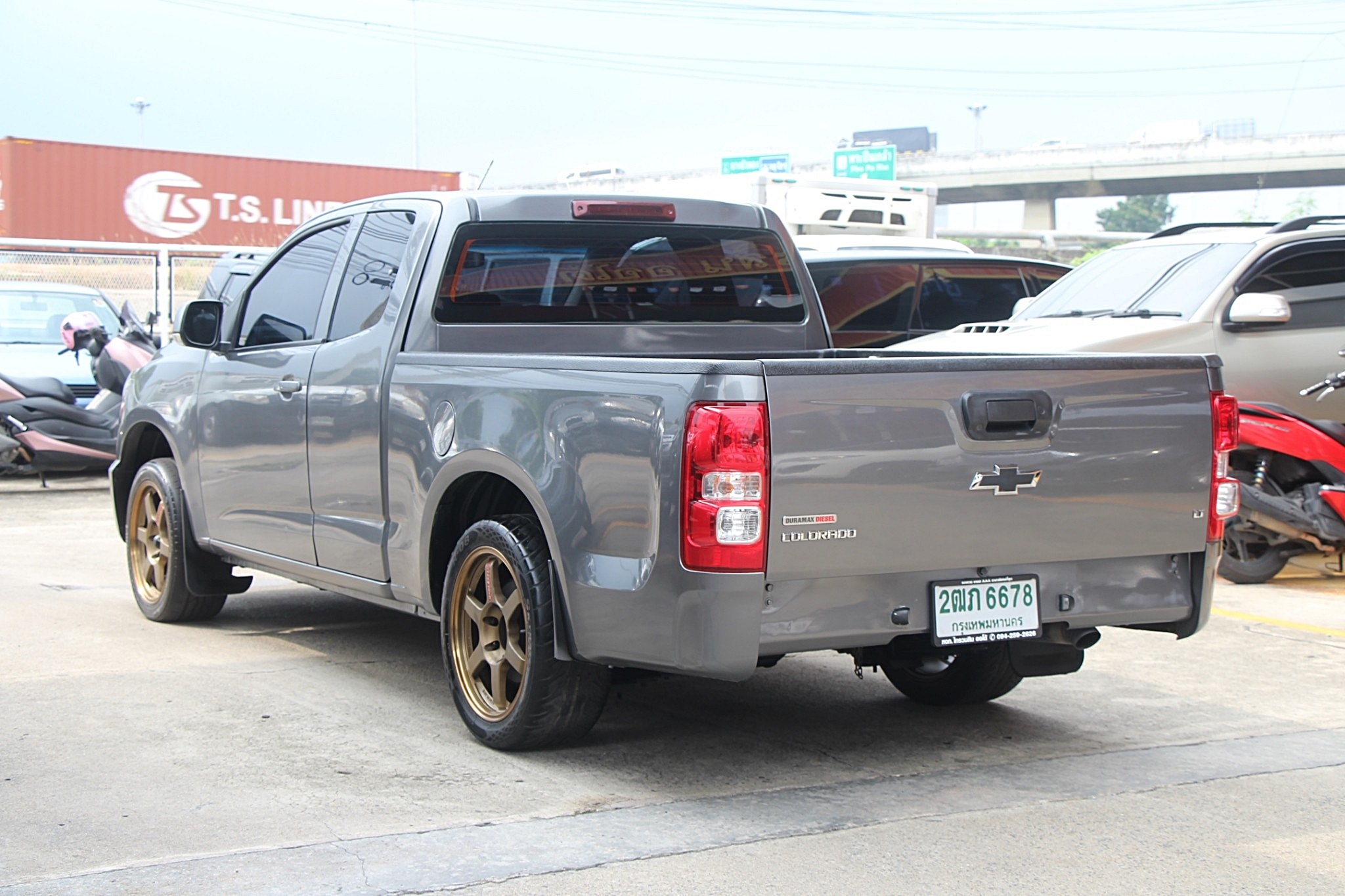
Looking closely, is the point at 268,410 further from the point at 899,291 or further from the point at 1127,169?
the point at 1127,169

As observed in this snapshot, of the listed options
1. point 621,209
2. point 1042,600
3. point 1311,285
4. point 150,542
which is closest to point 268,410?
point 150,542

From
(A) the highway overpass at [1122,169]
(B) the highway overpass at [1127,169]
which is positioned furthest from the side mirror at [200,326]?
(B) the highway overpass at [1127,169]

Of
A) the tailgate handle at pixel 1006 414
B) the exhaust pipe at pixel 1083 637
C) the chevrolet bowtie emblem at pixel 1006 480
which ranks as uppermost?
the tailgate handle at pixel 1006 414

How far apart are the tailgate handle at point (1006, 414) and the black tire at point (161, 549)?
421cm

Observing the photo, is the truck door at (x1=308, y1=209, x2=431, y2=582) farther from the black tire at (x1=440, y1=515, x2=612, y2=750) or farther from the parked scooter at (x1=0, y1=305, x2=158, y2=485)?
the parked scooter at (x1=0, y1=305, x2=158, y2=485)

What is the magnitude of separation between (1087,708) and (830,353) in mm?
1757

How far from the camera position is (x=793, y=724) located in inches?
227

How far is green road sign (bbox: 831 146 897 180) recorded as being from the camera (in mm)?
49094

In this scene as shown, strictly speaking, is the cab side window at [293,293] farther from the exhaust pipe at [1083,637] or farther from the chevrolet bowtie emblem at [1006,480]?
the exhaust pipe at [1083,637]

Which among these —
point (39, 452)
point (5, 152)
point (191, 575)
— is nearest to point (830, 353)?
point (191, 575)

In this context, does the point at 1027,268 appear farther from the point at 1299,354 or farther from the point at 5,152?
the point at 5,152

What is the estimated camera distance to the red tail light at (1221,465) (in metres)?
5.07

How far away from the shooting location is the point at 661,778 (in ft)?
16.4

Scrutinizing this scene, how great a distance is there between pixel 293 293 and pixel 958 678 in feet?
10.8
